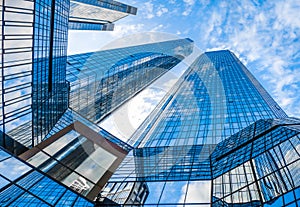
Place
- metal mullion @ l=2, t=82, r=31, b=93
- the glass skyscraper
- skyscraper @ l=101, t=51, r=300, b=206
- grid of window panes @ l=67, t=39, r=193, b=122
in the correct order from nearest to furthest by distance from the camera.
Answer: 1. skyscraper @ l=101, t=51, r=300, b=206
2. the glass skyscraper
3. metal mullion @ l=2, t=82, r=31, b=93
4. grid of window panes @ l=67, t=39, r=193, b=122

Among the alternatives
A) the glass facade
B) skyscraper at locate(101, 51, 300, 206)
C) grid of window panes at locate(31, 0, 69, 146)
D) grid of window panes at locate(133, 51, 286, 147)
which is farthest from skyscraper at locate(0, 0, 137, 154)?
grid of window panes at locate(133, 51, 286, 147)

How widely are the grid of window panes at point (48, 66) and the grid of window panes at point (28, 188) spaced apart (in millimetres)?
15600

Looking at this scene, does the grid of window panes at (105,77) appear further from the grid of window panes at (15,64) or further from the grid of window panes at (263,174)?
the grid of window panes at (263,174)

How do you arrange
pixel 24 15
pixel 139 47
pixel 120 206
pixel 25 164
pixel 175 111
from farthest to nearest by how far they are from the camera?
pixel 139 47
pixel 175 111
pixel 24 15
pixel 25 164
pixel 120 206

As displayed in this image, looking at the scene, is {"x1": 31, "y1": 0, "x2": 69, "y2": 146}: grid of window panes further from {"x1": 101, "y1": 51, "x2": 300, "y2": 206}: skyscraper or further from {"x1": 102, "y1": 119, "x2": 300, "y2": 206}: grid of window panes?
{"x1": 102, "y1": 119, "x2": 300, "y2": 206}: grid of window panes

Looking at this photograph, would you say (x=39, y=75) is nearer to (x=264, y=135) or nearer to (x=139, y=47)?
(x=264, y=135)

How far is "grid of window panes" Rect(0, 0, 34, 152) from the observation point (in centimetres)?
2556

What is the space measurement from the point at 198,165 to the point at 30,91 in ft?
78.1

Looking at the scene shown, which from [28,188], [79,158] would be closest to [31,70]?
[79,158]

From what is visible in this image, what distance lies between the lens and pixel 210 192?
21.2 meters

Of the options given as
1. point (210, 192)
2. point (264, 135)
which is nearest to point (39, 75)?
point (210, 192)

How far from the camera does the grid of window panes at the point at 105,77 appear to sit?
51138 mm

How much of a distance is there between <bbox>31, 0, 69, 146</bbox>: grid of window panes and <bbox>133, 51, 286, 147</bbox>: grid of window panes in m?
16.7

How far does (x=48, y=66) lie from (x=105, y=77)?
23.4 meters
